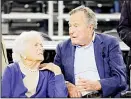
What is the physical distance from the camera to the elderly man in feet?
8.45

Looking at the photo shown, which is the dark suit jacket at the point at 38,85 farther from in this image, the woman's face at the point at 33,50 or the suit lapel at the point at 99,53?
the suit lapel at the point at 99,53

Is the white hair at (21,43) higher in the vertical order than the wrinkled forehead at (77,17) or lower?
lower

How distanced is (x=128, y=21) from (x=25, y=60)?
3.01ft

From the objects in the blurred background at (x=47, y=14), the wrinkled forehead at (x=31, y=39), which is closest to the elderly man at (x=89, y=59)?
the wrinkled forehead at (x=31, y=39)

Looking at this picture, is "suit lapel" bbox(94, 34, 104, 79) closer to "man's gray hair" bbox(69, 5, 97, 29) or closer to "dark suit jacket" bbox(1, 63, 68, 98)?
"man's gray hair" bbox(69, 5, 97, 29)

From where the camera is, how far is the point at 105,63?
262 centimetres

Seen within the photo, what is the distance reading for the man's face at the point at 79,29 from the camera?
8.50 ft

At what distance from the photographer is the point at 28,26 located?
7.09m

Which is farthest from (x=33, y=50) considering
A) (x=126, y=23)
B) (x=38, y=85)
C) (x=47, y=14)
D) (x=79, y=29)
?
(x=47, y=14)

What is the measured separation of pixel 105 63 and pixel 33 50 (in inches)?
19.4

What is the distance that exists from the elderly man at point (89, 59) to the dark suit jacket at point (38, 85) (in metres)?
0.11

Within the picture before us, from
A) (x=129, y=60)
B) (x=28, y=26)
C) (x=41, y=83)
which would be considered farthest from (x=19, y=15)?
(x=41, y=83)

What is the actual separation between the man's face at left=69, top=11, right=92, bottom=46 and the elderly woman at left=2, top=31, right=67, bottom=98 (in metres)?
0.23

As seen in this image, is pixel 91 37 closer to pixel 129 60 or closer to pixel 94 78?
pixel 94 78
